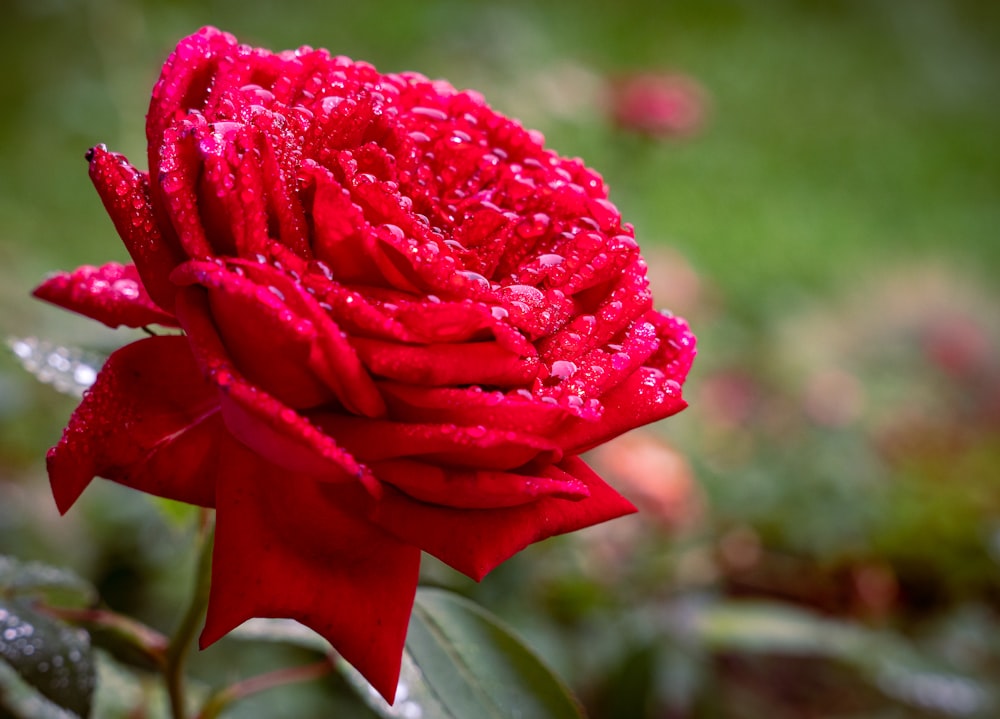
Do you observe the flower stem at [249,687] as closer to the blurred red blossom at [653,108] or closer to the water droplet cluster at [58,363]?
the water droplet cluster at [58,363]

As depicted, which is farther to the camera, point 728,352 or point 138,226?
point 728,352

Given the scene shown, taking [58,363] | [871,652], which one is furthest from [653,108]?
[58,363]

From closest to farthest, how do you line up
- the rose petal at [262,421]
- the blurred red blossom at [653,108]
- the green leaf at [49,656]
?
the rose petal at [262,421] < the green leaf at [49,656] < the blurred red blossom at [653,108]

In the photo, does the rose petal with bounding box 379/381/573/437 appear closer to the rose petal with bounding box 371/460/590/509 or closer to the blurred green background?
the rose petal with bounding box 371/460/590/509

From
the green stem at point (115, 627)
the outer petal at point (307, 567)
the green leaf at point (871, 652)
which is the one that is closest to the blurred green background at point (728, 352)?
the green leaf at point (871, 652)

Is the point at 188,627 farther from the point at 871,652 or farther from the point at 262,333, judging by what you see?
the point at 871,652

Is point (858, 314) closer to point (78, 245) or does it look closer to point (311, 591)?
point (78, 245)

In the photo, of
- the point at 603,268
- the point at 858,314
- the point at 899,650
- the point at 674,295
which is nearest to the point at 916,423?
the point at 674,295
